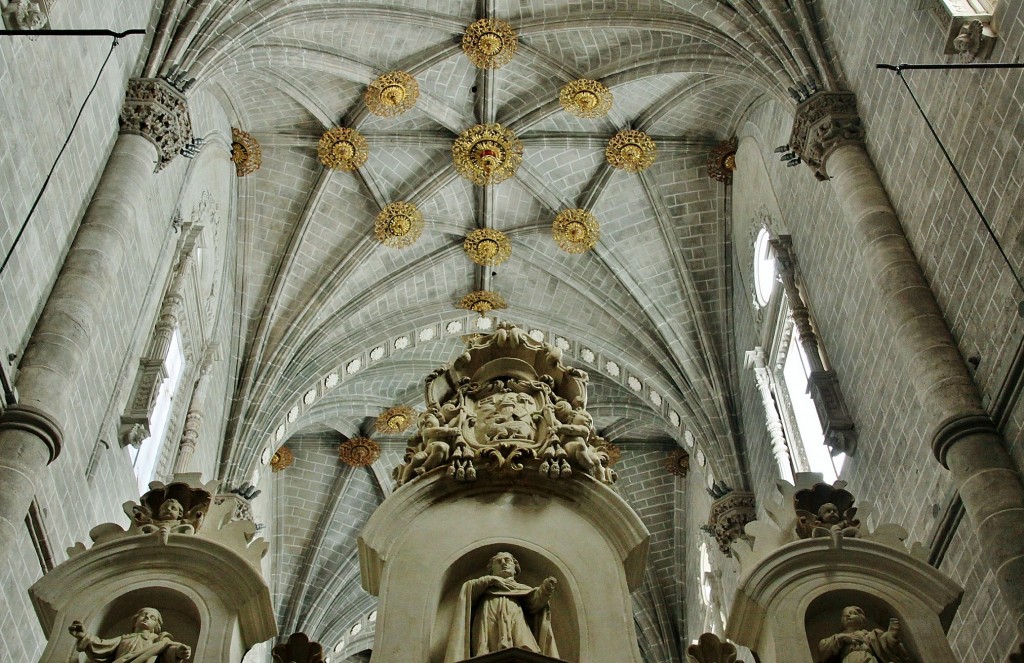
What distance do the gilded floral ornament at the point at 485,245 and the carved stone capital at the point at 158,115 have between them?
26.7ft

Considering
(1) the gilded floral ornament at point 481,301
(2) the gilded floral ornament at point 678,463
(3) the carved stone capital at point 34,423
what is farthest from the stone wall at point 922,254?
(2) the gilded floral ornament at point 678,463

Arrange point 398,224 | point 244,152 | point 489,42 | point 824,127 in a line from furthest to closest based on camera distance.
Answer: point 398,224
point 244,152
point 489,42
point 824,127

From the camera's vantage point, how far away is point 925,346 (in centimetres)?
1037

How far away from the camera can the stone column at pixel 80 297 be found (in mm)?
9102

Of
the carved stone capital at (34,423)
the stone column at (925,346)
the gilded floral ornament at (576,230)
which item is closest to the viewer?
the stone column at (925,346)

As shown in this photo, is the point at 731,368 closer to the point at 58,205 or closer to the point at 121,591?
the point at 58,205

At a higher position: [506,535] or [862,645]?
[506,535]

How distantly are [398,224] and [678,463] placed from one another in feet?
27.3

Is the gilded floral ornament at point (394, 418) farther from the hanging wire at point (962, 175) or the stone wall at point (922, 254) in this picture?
the hanging wire at point (962, 175)

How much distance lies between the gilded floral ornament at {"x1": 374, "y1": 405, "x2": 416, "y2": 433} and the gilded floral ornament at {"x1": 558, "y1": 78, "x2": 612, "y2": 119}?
312 inches

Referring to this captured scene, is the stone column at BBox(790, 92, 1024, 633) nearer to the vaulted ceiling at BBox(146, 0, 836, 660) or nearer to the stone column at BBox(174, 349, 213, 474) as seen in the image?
the vaulted ceiling at BBox(146, 0, 836, 660)

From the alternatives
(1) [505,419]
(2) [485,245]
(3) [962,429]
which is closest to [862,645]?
(1) [505,419]

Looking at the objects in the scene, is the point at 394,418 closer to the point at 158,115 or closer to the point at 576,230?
the point at 576,230

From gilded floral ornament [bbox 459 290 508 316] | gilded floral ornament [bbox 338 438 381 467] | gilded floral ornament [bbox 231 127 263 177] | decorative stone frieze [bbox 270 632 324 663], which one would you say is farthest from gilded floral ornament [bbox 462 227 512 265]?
decorative stone frieze [bbox 270 632 324 663]
